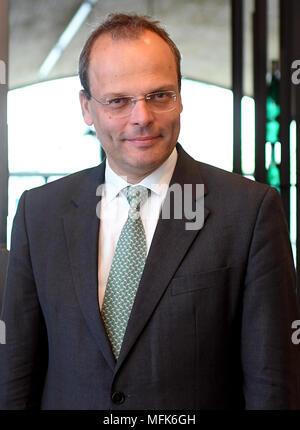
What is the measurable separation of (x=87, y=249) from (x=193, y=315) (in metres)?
0.30

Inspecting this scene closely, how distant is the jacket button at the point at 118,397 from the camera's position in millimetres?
1445

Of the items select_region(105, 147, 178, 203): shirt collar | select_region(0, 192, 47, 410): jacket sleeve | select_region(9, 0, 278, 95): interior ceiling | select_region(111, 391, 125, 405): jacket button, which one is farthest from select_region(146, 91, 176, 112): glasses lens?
select_region(9, 0, 278, 95): interior ceiling

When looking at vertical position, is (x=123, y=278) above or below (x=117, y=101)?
below

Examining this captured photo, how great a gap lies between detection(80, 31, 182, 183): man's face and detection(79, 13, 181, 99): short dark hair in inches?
0.7

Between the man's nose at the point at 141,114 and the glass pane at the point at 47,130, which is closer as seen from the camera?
the man's nose at the point at 141,114

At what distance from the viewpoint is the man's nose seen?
140cm

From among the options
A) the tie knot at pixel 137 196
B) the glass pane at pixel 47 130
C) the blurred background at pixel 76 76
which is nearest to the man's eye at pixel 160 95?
the tie knot at pixel 137 196

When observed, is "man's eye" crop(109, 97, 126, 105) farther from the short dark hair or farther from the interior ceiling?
the interior ceiling

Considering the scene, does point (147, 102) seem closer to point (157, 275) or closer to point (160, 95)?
point (160, 95)

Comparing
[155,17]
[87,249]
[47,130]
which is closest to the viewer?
[87,249]

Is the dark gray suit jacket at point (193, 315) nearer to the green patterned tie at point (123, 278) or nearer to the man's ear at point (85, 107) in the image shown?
the green patterned tie at point (123, 278)

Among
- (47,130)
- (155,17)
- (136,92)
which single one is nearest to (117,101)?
(136,92)

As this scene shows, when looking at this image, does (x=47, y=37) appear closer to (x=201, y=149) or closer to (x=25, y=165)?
(x=25, y=165)

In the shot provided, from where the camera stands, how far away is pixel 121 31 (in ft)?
4.86
